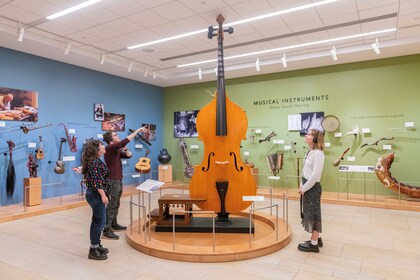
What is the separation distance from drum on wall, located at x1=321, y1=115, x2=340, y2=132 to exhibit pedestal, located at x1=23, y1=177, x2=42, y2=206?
22.5 feet

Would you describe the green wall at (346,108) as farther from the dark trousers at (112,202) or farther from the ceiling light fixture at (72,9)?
the dark trousers at (112,202)

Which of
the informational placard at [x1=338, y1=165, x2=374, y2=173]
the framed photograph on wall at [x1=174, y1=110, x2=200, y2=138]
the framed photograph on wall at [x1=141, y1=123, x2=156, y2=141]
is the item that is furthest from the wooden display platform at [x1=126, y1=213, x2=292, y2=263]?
the framed photograph on wall at [x1=174, y1=110, x2=200, y2=138]

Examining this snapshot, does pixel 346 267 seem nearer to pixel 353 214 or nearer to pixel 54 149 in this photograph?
pixel 353 214

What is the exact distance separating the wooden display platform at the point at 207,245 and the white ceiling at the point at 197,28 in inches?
135

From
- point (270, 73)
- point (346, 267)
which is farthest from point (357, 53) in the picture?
point (346, 267)

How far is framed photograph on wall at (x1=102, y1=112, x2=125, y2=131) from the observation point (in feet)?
27.2

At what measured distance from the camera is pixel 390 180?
6.34 meters

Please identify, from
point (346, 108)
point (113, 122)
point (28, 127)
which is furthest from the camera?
point (113, 122)

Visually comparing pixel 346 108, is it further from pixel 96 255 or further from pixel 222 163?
pixel 96 255

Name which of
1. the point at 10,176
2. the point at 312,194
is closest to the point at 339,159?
the point at 312,194

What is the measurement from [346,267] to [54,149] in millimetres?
6592

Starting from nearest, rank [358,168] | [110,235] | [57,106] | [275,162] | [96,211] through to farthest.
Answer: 1. [96,211]
2. [110,235]
3. [358,168]
4. [57,106]
5. [275,162]

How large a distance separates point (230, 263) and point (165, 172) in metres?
6.19

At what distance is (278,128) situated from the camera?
834 cm
